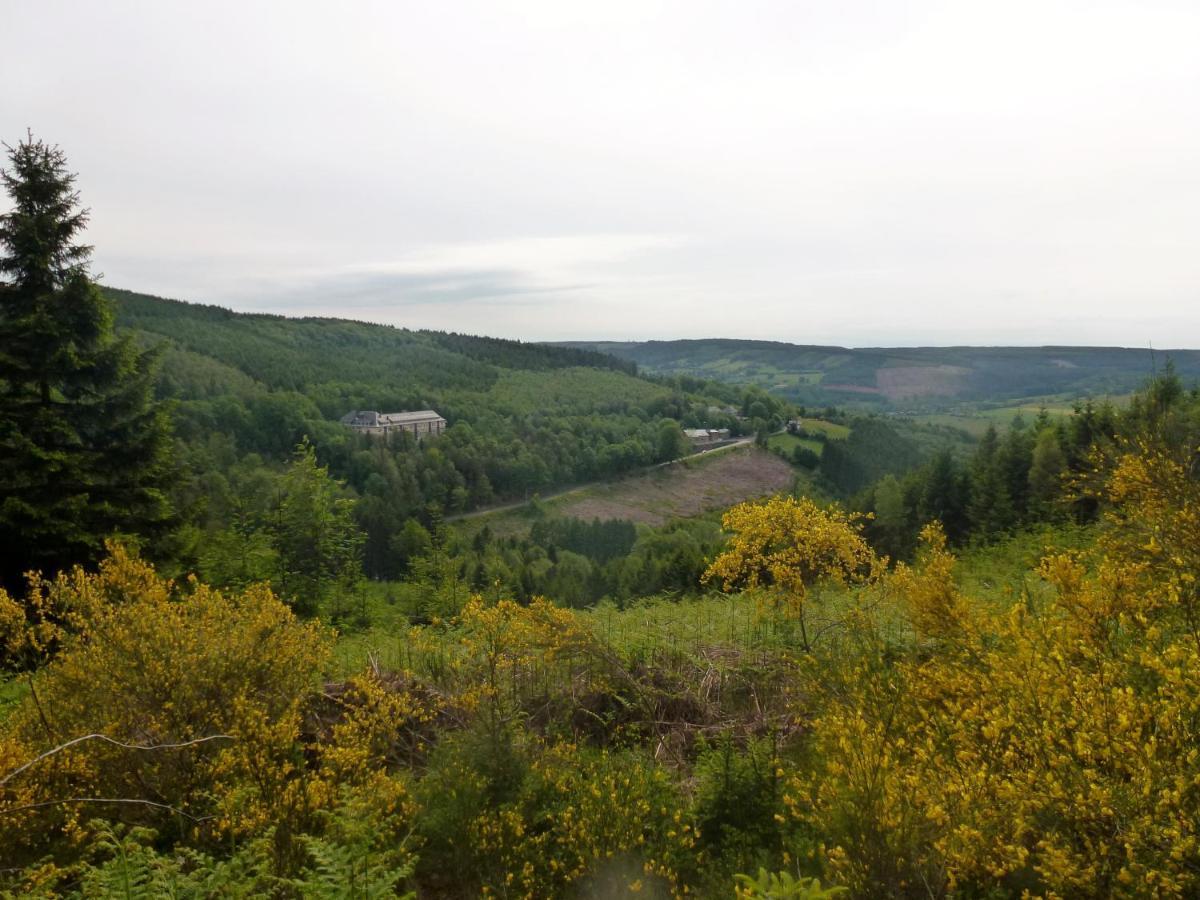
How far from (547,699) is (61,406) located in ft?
39.7

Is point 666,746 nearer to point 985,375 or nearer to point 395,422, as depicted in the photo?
point 395,422

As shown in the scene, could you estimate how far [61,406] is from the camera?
41.2 feet

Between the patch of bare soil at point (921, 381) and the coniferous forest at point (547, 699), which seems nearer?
the coniferous forest at point (547, 699)

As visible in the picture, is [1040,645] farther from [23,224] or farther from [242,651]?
[23,224]

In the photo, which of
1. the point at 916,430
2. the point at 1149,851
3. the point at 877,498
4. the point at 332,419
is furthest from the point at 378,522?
the point at 916,430

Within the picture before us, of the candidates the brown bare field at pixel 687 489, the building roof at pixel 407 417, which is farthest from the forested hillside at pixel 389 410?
the brown bare field at pixel 687 489

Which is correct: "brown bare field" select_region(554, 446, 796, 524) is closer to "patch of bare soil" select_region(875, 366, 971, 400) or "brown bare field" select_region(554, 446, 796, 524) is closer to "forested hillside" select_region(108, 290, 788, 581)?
"forested hillside" select_region(108, 290, 788, 581)

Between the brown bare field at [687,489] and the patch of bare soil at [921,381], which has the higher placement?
the patch of bare soil at [921,381]

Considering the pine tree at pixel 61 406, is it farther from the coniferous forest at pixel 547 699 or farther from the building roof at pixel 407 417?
the building roof at pixel 407 417

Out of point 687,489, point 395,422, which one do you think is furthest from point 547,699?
point 395,422

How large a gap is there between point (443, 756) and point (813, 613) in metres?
5.88

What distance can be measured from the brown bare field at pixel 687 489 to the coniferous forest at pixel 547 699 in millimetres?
66297

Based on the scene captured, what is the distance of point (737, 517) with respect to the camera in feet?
27.7

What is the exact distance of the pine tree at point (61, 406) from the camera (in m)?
11.6
